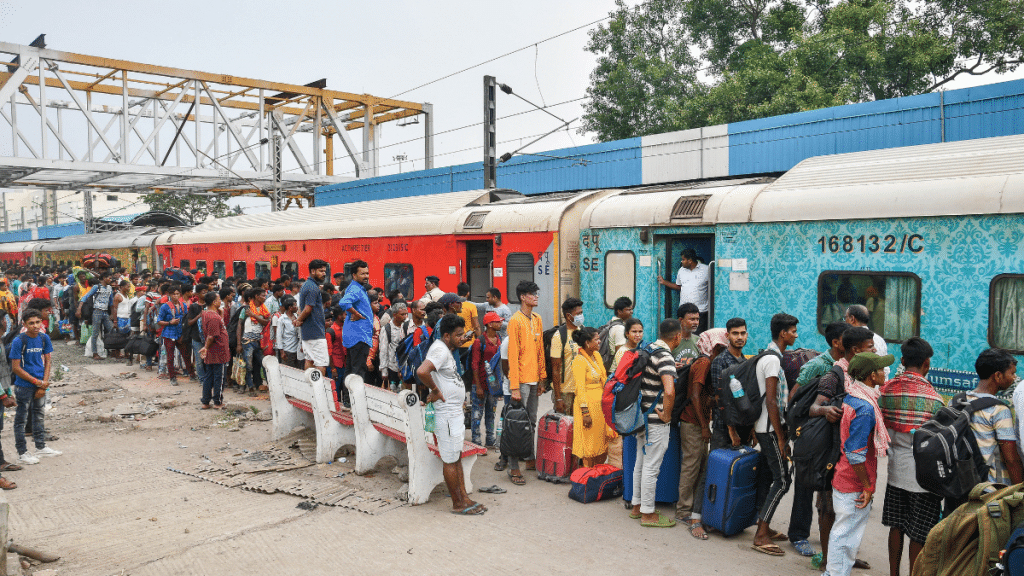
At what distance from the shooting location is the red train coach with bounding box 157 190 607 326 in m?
10.8

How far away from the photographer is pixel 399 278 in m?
14.1

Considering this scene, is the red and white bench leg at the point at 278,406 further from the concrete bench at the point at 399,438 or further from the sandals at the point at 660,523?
the sandals at the point at 660,523

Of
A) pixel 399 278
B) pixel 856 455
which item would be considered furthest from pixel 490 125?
pixel 856 455

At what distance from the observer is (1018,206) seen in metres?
6.04

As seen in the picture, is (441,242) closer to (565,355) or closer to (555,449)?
(565,355)

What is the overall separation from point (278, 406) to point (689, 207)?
18.4 ft

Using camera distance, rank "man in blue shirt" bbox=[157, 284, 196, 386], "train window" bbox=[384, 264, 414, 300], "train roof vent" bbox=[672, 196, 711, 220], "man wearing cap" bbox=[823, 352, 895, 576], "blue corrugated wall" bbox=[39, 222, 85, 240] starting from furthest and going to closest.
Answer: "blue corrugated wall" bbox=[39, 222, 85, 240]
"train window" bbox=[384, 264, 414, 300]
"man in blue shirt" bbox=[157, 284, 196, 386]
"train roof vent" bbox=[672, 196, 711, 220]
"man wearing cap" bbox=[823, 352, 895, 576]

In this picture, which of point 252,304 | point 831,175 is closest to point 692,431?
point 831,175

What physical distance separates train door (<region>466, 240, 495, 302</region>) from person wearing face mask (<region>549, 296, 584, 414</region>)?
207 inches

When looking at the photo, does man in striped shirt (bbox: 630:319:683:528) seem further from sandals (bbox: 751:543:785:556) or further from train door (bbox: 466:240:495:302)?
train door (bbox: 466:240:495:302)

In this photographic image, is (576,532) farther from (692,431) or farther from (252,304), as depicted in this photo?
(252,304)

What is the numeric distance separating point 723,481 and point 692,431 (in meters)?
0.43

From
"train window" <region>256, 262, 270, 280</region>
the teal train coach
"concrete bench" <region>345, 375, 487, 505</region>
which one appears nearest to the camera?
"concrete bench" <region>345, 375, 487, 505</region>

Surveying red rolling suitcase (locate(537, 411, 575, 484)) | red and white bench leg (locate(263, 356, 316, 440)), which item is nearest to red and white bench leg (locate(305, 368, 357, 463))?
red and white bench leg (locate(263, 356, 316, 440))
